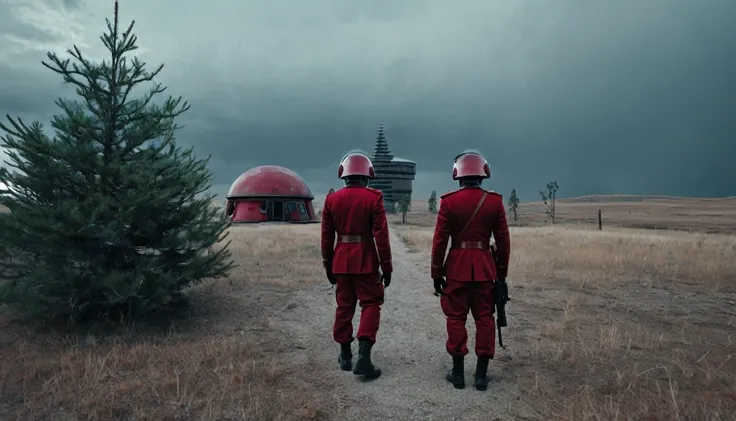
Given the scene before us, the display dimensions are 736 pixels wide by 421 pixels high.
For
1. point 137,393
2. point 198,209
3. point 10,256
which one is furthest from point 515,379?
point 10,256

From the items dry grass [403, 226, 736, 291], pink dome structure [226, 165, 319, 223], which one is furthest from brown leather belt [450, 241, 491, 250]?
pink dome structure [226, 165, 319, 223]

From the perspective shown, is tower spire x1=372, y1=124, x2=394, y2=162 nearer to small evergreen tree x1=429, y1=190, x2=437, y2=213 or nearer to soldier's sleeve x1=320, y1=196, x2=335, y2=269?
small evergreen tree x1=429, y1=190, x2=437, y2=213

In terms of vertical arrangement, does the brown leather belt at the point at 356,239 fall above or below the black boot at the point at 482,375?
above

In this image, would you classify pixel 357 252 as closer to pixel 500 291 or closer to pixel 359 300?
pixel 359 300

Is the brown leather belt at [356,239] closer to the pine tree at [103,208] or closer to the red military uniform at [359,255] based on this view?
the red military uniform at [359,255]

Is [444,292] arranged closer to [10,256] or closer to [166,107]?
[166,107]

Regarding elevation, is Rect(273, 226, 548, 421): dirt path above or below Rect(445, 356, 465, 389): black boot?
below

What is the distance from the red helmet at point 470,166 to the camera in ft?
16.5

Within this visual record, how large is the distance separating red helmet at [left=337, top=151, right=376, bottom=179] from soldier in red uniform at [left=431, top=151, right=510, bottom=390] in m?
1.05

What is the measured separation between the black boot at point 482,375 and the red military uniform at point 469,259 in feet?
0.51

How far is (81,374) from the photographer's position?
4.75 meters

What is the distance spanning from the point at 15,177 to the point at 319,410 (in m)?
5.74

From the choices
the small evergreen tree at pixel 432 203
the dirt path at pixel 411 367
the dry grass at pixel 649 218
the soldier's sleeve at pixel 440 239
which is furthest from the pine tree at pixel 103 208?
the small evergreen tree at pixel 432 203

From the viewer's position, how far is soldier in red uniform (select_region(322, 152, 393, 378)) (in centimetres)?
520
